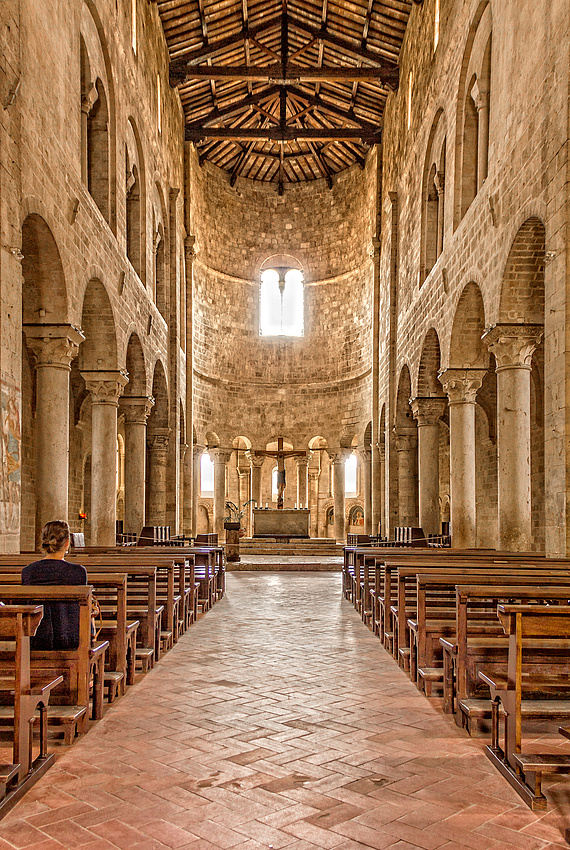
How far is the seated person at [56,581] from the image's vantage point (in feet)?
14.4

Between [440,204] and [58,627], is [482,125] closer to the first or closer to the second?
[440,204]

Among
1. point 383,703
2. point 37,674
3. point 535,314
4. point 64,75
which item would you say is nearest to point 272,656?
point 383,703

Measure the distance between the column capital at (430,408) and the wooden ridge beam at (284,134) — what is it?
1118 centimetres

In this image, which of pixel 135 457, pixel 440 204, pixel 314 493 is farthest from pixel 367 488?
pixel 440 204

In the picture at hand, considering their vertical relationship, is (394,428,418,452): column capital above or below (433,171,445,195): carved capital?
below

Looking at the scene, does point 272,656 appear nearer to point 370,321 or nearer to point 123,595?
point 123,595

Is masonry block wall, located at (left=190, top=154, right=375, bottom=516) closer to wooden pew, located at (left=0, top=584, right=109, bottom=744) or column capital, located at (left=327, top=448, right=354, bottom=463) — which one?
column capital, located at (left=327, top=448, right=354, bottom=463)

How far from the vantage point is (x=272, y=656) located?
274 inches

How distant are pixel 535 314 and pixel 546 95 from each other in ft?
9.72

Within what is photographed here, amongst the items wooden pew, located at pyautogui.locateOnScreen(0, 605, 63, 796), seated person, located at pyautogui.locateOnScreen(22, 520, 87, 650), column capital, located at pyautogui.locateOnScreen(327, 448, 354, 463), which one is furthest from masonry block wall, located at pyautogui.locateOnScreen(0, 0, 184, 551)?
column capital, located at pyautogui.locateOnScreen(327, 448, 354, 463)

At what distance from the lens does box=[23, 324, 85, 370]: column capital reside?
11.0 meters

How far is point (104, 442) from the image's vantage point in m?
14.4

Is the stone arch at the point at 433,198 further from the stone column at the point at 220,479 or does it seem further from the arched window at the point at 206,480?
the arched window at the point at 206,480

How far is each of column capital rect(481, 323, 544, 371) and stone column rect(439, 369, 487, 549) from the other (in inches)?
127
